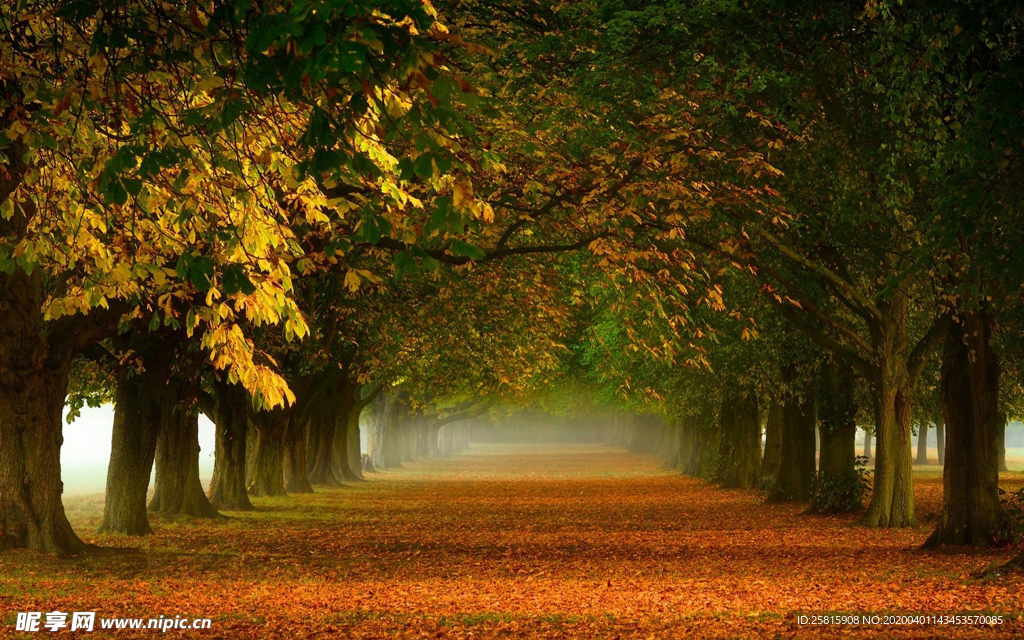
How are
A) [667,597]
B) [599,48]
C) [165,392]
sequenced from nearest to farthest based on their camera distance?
[667,597] < [599,48] < [165,392]

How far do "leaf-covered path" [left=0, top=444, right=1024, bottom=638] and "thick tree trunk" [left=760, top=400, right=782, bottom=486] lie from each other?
504cm

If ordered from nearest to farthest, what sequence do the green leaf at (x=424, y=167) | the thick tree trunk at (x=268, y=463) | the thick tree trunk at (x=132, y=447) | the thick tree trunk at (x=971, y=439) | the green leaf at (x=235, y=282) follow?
the green leaf at (x=424, y=167)
the green leaf at (x=235, y=282)
the thick tree trunk at (x=971, y=439)
the thick tree trunk at (x=132, y=447)
the thick tree trunk at (x=268, y=463)

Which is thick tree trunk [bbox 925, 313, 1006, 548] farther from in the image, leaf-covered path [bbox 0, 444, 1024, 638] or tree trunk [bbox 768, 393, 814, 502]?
tree trunk [bbox 768, 393, 814, 502]

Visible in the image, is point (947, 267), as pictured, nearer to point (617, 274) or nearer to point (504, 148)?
point (617, 274)

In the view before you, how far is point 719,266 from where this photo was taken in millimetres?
18891

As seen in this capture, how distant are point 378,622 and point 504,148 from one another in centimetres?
660

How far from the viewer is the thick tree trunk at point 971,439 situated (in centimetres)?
1702

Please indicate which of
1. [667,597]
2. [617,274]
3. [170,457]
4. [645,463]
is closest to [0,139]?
[667,597]

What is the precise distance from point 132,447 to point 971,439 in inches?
594

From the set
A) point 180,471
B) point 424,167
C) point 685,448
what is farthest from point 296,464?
point 424,167

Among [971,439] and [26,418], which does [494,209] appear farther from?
[971,439]

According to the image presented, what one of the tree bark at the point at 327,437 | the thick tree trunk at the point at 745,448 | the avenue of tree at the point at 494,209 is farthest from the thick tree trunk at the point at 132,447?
the thick tree trunk at the point at 745,448

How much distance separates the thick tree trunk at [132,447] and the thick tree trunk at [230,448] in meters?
7.34

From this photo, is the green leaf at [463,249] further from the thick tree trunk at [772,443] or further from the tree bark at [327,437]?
the tree bark at [327,437]
